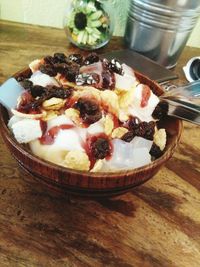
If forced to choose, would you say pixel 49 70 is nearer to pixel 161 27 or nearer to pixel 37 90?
pixel 37 90

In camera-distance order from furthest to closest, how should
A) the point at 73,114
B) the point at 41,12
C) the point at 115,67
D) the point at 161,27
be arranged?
the point at 41,12, the point at 161,27, the point at 115,67, the point at 73,114

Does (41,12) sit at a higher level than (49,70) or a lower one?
lower

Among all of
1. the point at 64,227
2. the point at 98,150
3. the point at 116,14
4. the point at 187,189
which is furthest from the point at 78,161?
the point at 116,14

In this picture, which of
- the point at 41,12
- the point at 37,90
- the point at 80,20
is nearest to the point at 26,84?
the point at 37,90

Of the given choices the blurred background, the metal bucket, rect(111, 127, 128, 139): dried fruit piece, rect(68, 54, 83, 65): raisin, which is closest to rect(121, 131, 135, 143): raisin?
rect(111, 127, 128, 139): dried fruit piece

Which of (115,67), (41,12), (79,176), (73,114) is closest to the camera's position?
(79,176)

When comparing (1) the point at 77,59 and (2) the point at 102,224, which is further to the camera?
(1) the point at 77,59

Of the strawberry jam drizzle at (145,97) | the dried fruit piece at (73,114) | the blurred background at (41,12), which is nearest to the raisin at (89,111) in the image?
the dried fruit piece at (73,114)
